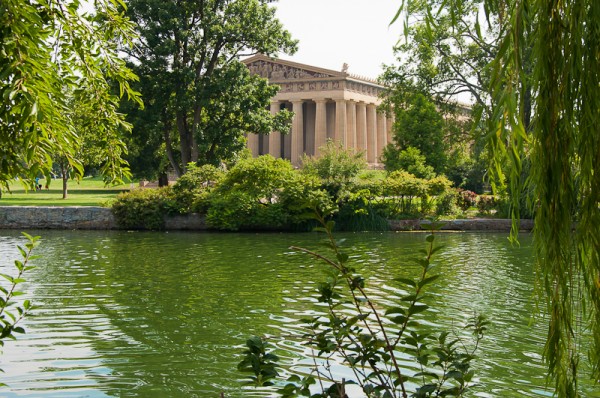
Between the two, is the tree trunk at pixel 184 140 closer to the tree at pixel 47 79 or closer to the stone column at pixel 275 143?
the tree at pixel 47 79

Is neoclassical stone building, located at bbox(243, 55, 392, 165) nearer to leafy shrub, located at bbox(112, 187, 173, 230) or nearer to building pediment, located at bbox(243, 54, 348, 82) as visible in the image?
building pediment, located at bbox(243, 54, 348, 82)

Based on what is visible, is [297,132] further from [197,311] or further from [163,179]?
[197,311]

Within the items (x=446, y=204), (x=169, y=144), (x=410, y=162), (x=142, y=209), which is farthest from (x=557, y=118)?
(x=169, y=144)

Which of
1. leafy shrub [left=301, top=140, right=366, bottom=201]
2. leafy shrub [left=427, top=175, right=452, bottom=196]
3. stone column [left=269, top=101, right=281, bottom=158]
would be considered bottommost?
leafy shrub [left=427, top=175, right=452, bottom=196]

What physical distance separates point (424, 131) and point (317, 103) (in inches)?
1277

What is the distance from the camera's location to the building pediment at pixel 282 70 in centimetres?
7375

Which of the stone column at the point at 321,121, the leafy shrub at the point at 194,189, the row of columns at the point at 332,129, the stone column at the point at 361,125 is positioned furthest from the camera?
the stone column at the point at 361,125

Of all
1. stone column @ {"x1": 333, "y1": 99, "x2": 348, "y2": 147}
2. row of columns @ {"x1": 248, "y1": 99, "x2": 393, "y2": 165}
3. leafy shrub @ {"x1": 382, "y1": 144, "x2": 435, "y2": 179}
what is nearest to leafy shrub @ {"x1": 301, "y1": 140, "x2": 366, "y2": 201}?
→ leafy shrub @ {"x1": 382, "y1": 144, "x2": 435, "y2": 179}

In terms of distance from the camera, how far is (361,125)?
7875 cm

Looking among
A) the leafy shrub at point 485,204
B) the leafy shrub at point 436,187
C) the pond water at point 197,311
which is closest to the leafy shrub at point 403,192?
the leafy shrub at point 436,187

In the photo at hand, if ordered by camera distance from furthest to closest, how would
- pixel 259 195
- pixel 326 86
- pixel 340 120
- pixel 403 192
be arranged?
pixel 326 86
pixel 340 120
pixel 403 192
pixel 259 195

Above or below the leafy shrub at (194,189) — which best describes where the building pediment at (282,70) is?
above

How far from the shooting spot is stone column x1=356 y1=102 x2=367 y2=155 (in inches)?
3098

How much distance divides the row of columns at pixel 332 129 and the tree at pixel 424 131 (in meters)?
27.8
